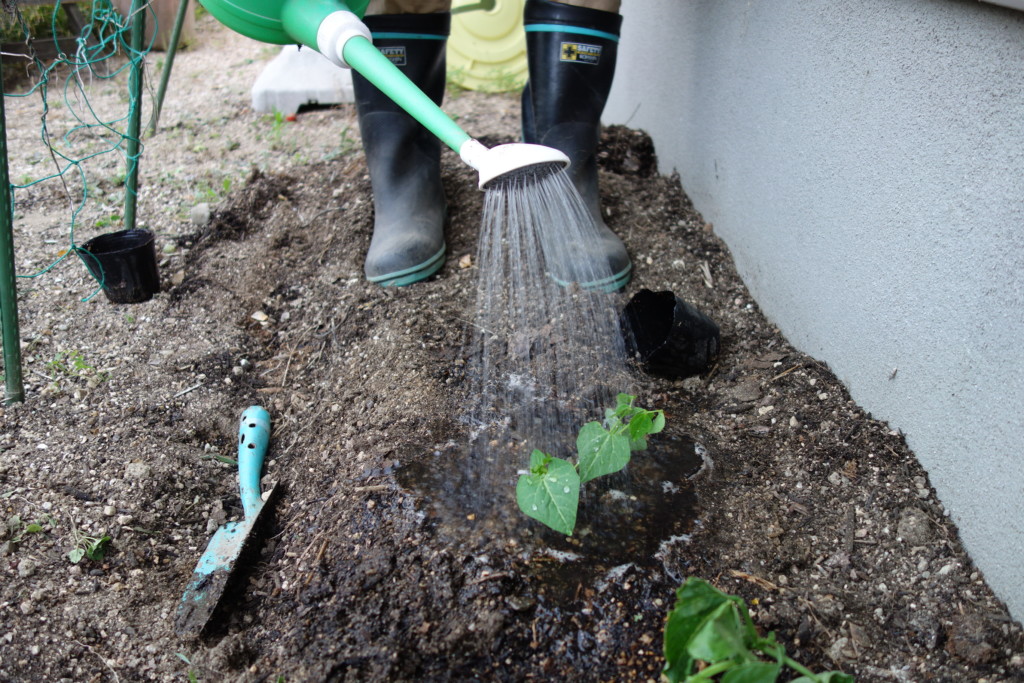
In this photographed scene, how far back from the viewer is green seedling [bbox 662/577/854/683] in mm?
902

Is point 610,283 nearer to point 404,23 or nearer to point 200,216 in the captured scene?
point 404,23

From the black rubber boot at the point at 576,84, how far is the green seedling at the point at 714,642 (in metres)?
1.11

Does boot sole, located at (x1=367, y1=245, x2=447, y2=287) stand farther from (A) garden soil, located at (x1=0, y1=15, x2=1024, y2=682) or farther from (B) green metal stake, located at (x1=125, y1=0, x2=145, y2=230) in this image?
(B) green metal stake, located at (x1=125, y1=0, x2=145, y2=230)

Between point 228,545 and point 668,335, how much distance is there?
38.2 inches

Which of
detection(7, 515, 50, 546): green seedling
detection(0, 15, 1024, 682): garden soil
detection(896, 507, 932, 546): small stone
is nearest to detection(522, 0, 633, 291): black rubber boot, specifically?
detection(0, 15, 1024, 682): garden soil

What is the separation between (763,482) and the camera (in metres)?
1.50

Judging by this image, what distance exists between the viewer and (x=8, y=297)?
1617 mm

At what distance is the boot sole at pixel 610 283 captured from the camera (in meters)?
1.96

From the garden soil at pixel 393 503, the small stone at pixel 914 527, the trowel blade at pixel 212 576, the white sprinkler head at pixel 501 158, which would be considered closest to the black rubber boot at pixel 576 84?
the garden soil at pixel 393 503

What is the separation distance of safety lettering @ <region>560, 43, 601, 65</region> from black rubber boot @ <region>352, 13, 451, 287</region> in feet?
1.20

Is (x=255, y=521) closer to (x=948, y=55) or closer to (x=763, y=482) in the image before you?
Answer: (x=763, y=482)

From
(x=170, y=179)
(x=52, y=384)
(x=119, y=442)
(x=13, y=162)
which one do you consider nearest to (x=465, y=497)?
(x=119, y=442)

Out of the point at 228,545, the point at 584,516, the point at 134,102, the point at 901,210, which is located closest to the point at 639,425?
the point at 584,516

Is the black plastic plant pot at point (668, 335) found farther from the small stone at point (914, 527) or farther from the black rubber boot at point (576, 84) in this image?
the small stone at point (914, 527)
